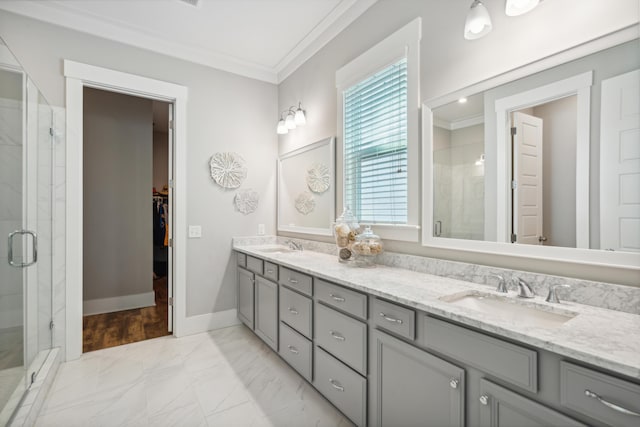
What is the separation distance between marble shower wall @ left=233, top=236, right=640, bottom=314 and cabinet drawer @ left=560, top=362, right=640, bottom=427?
542mm

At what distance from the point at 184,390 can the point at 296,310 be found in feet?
3.14

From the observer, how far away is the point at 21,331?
210cm

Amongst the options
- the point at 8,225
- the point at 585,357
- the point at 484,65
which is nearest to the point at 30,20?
the point at 8,225

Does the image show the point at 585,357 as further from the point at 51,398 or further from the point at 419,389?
the point at 51,398

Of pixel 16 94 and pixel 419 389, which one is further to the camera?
pixel 16 94

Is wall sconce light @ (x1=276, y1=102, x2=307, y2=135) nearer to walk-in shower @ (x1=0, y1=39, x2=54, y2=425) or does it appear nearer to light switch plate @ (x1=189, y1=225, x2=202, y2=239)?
light switch plate @ (x1=189, y1=225, x2=202, y2=239)

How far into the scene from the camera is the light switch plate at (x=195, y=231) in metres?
3.23

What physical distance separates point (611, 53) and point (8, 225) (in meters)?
3.23

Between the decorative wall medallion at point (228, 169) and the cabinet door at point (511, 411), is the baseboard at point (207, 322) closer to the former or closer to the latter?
the decorative wall medallion at point (228, 169)

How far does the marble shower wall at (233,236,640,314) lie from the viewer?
3.96 ft

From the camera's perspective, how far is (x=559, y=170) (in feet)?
4.49

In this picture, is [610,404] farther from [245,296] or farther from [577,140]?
[245,296]

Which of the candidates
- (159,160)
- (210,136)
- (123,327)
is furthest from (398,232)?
(159,160)

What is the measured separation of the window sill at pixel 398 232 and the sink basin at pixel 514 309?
0.58m
